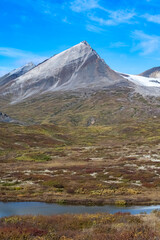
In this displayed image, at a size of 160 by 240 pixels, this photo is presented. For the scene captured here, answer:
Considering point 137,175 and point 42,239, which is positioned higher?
point 42,239

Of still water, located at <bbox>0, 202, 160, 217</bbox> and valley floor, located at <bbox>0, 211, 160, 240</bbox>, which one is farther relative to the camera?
still water, located at <bbox>0, 202, 160, 217</bbox>

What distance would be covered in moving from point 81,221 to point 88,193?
60.3ft

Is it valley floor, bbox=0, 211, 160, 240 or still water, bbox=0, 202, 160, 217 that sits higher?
valley floor, bbox=0, 211, 160, 240

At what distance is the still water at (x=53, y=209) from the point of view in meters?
34.2

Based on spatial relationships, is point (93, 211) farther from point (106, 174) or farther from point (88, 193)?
point (106, 174)

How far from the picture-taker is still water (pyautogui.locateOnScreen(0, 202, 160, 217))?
34188mm

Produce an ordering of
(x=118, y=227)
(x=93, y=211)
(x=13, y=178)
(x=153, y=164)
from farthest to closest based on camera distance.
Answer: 1. (x=153, y=164)
2. (x=13, y=178)
3. (x=93, y=211)
4. (x=118, y=227)

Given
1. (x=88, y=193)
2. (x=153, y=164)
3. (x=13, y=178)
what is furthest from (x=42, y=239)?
(x=153, y=164)

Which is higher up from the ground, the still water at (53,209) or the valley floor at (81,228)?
the valley floor at (81,228)

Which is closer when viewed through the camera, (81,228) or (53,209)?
(81,228)

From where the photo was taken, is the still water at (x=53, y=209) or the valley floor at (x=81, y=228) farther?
the still water at (x=53, y=209)

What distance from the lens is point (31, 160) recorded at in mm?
89250

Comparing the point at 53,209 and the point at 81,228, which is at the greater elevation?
the point at 81,228

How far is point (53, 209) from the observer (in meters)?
→ 35.6
